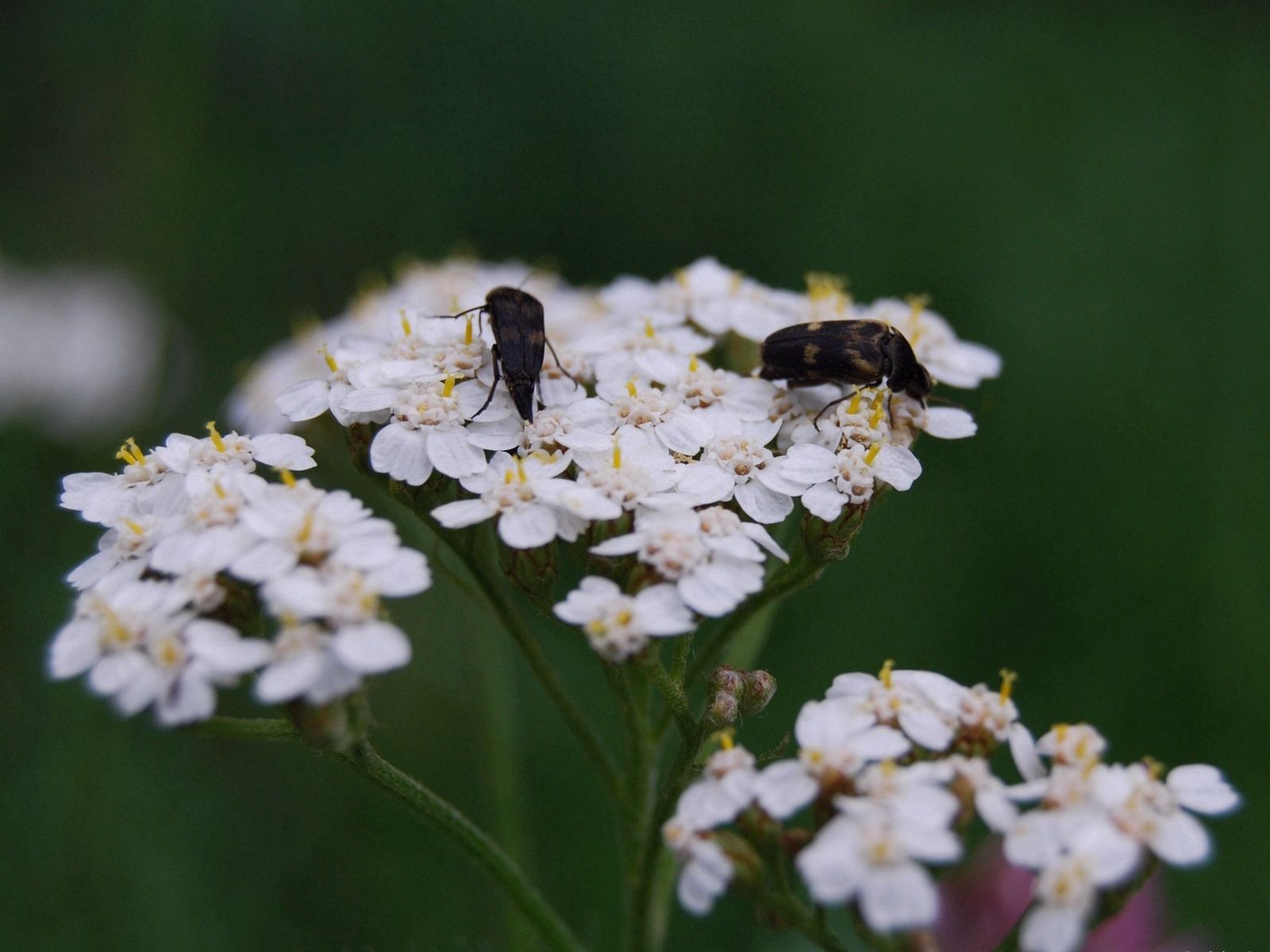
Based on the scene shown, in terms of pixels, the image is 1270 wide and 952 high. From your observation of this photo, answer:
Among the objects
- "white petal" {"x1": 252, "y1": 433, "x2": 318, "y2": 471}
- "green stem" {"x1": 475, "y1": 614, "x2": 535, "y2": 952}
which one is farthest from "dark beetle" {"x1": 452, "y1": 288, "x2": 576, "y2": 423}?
"green stem" {"x1": 475, "y1": 614, "x2": 535, "y2": 952}

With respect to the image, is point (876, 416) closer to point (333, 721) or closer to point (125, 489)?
point (333, 721)

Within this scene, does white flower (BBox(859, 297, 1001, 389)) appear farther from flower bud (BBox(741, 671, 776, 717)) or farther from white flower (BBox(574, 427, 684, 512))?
flower bud (BBox(741, 671, 776, 717))

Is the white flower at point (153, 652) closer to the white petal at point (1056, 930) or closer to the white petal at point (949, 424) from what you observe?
the white petal at point (1056, 930)

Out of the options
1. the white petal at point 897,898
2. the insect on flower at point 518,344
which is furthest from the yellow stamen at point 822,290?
the white petal at point 897,898

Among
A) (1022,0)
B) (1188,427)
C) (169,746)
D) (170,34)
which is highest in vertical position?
(1022,0)

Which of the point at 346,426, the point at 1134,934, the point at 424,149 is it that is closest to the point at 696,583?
the point at 346,426

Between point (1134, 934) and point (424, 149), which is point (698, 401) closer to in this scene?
point (1134, 934)
